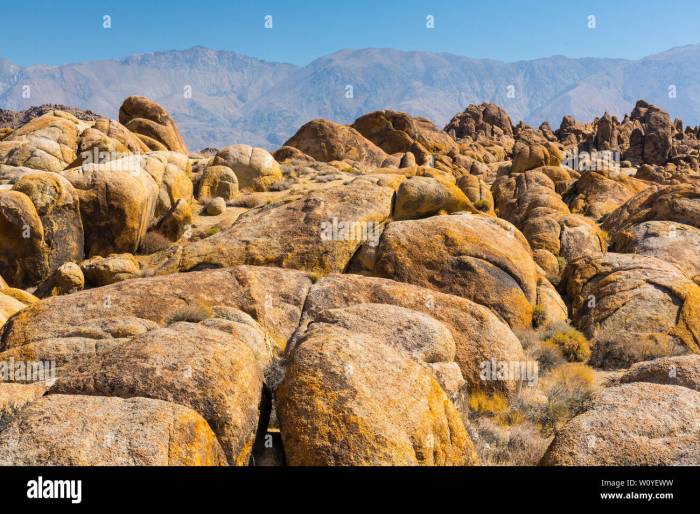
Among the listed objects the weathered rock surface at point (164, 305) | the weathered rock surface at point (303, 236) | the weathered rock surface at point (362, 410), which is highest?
the weathered rock surface at point (303, 236)

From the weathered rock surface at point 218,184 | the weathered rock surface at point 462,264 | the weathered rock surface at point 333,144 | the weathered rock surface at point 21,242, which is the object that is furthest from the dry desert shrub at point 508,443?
the weathered rock surface at point 333,144

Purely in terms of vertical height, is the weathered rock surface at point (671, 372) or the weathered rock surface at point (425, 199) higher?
the weathered rock surface at point (425, 199)

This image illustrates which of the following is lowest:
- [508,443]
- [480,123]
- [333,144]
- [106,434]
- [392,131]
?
[508,443]

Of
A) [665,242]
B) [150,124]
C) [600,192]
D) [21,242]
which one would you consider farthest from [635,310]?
[150,124]

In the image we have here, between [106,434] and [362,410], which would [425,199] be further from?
[106,434]

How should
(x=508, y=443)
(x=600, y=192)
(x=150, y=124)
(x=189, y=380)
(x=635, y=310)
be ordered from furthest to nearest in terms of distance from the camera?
(x=150, y=124)
(x=600, y=192)
(x=635, y=310)
(x=508, y=443)
(x=189, y=380)

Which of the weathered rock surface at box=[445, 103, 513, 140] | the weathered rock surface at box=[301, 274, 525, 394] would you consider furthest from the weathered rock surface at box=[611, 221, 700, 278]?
the weathered rock surface at box=[445, 103, 513, 140]

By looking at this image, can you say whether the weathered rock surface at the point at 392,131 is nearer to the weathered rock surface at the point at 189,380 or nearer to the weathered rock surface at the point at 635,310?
the weathered rock surface at the point at 635,310

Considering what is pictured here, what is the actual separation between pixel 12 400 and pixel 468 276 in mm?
10935

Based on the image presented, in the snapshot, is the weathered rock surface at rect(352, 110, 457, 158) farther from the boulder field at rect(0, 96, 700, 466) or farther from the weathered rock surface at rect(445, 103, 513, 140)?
the weathered rock surface at rect(445, 103, 513, 140)

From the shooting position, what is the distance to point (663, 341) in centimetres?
1351

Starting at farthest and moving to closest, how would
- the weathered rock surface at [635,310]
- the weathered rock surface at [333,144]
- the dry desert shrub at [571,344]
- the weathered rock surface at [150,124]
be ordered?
the weathered rock surface at [333,144]
the weathered rock surface at [150,124]
the dry desert shrub at [571,344]
the weathered rock surface at [635,310]
